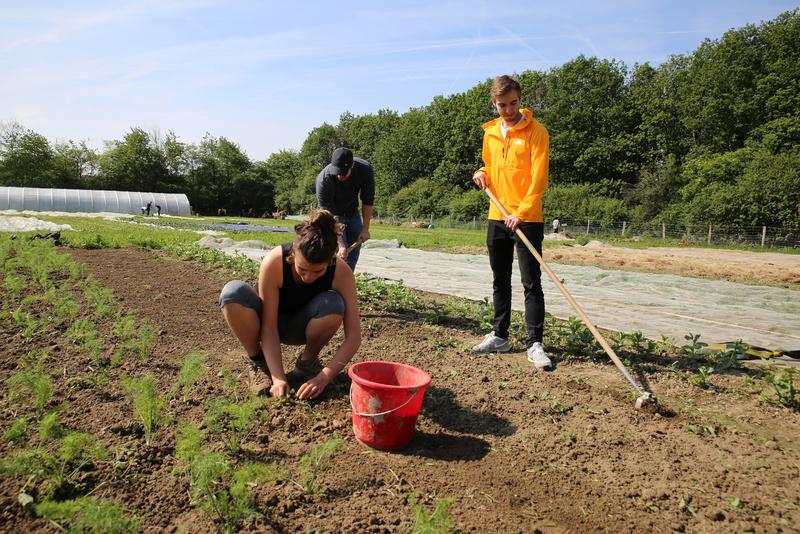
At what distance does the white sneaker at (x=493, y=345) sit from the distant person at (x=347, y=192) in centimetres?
168

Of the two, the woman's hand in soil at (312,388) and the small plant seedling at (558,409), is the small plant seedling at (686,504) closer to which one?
the small plant seedling at (558,409)

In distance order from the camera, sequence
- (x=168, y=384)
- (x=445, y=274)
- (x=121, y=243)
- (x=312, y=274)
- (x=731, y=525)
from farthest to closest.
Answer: (x=121, y=243), (x=445, y=274), (x=168, y=384), (x=312, y=274), (x=731, y=525)

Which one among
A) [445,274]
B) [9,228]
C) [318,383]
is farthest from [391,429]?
[9,228]

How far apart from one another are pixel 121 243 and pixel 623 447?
1214cm

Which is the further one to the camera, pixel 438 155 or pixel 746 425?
pixel 438 155

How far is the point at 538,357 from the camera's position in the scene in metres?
3.56

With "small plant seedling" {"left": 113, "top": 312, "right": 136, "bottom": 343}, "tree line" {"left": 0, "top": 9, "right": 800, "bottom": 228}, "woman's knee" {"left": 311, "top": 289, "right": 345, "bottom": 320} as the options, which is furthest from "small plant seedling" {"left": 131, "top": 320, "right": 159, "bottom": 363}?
"tree line" {"left": 0, "top": 9, "right": 800, "bottom": 228}

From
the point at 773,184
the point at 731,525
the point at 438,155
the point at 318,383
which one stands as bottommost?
the point at 731,525

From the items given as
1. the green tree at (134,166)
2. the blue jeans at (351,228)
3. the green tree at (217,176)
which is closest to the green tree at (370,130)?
the green tree at (217,176)

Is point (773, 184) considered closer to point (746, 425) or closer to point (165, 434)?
point (746, 425)

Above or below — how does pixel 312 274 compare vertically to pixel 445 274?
above

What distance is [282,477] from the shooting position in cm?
216

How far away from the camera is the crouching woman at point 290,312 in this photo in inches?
110

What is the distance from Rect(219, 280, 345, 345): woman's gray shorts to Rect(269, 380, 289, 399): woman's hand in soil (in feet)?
1.30
